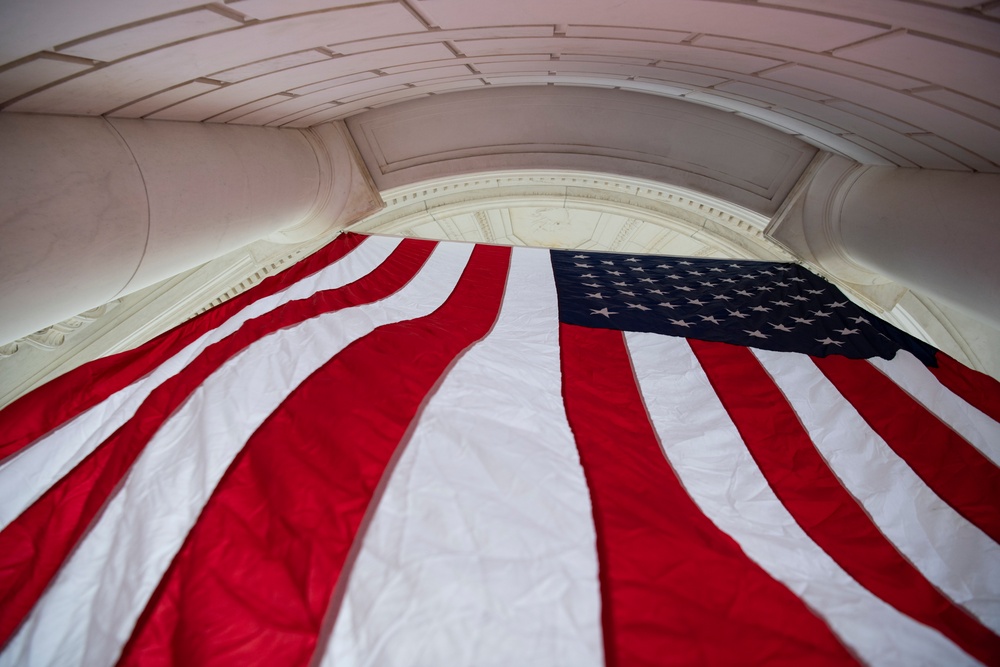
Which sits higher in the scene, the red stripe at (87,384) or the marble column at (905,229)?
the marble column at (905,229)

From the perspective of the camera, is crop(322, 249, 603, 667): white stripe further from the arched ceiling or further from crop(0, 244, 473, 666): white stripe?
the arched ceiling

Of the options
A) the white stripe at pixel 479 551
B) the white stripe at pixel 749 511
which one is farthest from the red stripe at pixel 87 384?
the white stripe at pixel 749 511

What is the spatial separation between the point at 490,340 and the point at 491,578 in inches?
71.1

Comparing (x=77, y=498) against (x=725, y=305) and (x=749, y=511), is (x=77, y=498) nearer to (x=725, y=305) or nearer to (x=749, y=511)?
(x=749, y=511)

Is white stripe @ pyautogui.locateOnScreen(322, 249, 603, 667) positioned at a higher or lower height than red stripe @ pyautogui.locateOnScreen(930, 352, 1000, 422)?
lower

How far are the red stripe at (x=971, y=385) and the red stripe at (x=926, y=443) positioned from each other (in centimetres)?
35

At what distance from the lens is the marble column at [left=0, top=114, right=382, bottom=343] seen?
198 centimetres

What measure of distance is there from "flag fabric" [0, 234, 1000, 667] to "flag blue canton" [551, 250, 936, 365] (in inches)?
3.9

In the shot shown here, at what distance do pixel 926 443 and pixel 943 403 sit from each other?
48 cm

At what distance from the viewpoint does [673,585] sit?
5.13 ft

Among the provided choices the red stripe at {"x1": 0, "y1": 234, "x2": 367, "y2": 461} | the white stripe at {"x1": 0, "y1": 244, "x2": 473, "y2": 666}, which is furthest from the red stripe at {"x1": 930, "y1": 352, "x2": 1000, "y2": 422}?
the red stripe at {"x1": 0, "y1": 234, "x2": 367, "y2": 461}

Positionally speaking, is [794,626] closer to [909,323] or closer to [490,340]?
[490,340]

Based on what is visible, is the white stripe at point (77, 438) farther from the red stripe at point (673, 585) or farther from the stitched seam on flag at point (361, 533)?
the red stripe at point (673, 585)

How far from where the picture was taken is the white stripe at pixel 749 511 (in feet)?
4.69
